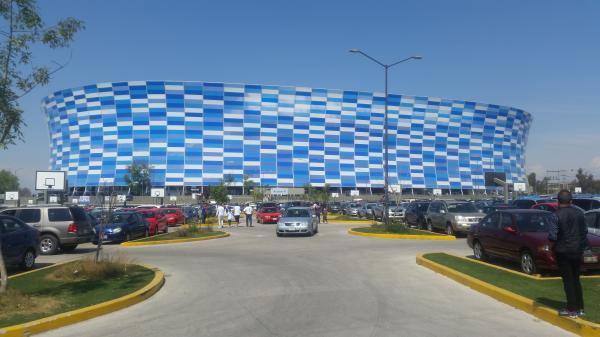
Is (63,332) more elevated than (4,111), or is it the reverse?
(4,111)

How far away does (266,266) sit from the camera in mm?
14367

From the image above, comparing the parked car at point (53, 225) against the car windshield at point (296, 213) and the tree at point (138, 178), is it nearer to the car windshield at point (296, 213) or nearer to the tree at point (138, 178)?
the car windshield at point (296, 213)

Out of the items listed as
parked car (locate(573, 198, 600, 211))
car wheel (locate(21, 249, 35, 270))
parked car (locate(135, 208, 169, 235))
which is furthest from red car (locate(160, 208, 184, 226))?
parked car (locate(573, 198, 600, 211))

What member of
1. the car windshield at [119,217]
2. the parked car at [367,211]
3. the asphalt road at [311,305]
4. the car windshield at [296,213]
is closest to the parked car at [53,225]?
the asphalt road at [311,305]

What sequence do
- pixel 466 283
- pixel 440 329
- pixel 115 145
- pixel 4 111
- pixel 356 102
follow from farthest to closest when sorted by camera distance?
pixel 356 102
pixel 115 145
pixel 466 283
pixel 4 111
pixel 440 329

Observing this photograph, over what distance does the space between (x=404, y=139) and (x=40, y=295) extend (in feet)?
326

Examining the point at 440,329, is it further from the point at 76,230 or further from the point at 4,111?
the point at 76,230

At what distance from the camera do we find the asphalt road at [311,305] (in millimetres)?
7215

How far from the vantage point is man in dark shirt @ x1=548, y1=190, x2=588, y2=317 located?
23.5 ft

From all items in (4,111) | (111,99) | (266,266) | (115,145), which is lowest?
(266,266)

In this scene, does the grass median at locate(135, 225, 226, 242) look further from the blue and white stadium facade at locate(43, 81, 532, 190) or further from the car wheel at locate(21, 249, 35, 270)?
the blue and white stadium facade at locate(43, 81, 532, 190)

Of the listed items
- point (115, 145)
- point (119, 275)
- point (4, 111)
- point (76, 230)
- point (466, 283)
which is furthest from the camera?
point (115, 145)

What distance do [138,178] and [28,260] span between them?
255 ft

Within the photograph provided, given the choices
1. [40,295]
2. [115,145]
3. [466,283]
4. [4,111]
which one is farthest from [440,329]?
[115,145]
